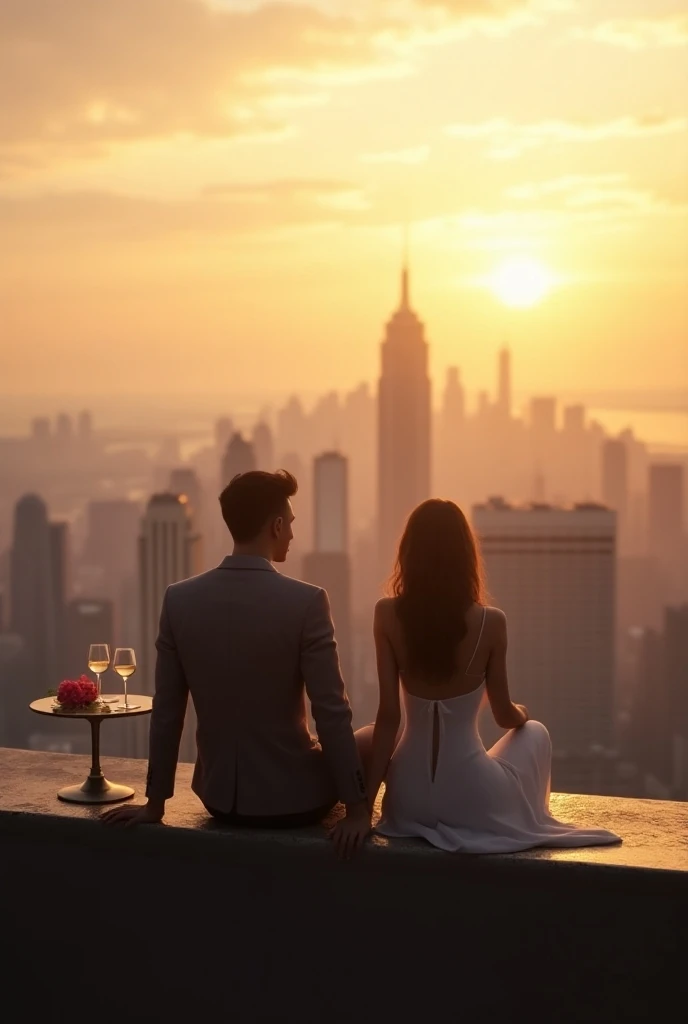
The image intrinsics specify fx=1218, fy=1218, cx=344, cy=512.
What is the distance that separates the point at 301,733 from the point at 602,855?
3.03 ft

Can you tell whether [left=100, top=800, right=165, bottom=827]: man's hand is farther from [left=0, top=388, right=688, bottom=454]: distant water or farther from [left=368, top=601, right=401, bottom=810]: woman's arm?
[left=0, top=388, right=688, bottom=454]: distant water

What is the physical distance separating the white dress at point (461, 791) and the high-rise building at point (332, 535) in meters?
94.4

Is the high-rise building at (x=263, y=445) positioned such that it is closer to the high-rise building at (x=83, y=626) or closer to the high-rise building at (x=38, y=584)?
the high-rise building at (x=38, y=584)

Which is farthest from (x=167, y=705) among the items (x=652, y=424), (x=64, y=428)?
(x=652, y=424)

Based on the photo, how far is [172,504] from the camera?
93.7 metres

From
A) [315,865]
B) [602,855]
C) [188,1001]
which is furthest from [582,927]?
[188,1001]

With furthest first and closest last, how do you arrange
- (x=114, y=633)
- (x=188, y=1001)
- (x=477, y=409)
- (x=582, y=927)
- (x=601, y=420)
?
(x=477, y=409) < (x=601, y=420) < (x=114, y=633) < (x=188, y=1001) < (x=582, y=927)

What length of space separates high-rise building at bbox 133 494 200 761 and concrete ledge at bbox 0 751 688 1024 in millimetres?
85350

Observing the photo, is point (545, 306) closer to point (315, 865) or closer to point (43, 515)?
point (43, 515)

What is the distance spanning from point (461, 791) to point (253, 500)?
1.04 metres

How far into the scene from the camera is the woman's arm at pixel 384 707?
11.7ft

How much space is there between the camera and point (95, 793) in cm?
405

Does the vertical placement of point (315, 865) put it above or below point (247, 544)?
below

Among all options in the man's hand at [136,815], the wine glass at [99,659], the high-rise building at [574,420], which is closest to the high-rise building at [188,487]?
the high-rise building at [574,420]
